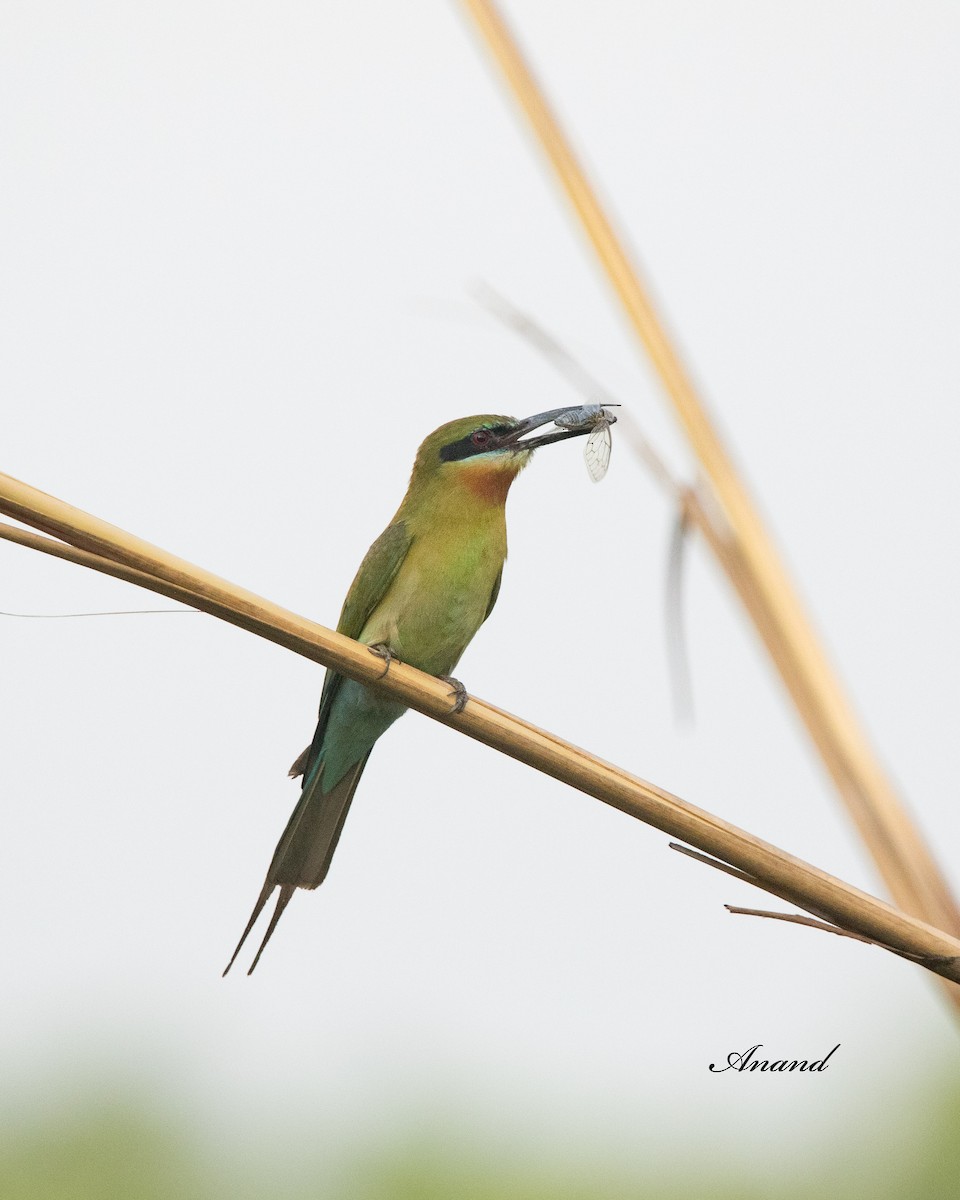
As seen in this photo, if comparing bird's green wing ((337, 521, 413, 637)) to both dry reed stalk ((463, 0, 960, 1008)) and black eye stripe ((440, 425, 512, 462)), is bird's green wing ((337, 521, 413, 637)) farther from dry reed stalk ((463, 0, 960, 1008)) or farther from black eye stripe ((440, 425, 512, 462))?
dry reed stalk ((463, 0, 960, 1008))

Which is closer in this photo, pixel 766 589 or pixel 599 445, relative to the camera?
pixel 766 589

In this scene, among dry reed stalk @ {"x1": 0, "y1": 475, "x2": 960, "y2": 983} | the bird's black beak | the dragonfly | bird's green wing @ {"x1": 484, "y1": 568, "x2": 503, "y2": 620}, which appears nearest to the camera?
dry reed stalk @ {"x1": 0, "y1": 475, "x2": 960, "y2": 983}

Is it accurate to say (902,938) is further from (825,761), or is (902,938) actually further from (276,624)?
(276,624)

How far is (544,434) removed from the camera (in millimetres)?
3252

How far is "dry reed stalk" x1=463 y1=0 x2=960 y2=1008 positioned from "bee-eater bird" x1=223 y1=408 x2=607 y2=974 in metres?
1.66

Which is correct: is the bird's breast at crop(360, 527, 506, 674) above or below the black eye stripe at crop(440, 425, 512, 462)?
below

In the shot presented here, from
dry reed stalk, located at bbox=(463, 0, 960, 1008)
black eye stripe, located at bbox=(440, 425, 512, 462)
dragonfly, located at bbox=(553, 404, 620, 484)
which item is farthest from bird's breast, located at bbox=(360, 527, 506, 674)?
dry reed stalk, located at bbox=(463, 0, 960, 1008)

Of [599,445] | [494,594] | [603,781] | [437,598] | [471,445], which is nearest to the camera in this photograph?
[603,781]

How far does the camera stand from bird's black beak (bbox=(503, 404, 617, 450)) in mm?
3080

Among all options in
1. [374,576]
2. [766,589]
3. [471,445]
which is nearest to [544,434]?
[471,445]

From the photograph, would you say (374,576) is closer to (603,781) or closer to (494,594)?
(494,594)

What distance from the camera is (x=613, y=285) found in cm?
138

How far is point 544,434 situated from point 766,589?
1.98m

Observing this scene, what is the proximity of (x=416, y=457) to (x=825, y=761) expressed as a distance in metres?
2.45
